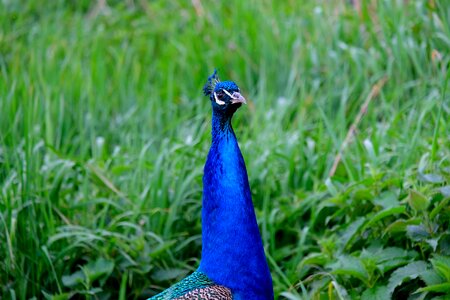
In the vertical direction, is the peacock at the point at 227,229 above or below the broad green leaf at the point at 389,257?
→ above

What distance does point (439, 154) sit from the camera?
154 inches

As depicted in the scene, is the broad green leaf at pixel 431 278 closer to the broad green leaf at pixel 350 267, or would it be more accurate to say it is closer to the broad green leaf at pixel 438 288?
the broad green leaf at pixel 438 288

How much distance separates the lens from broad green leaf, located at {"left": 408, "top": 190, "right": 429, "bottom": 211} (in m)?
3.37

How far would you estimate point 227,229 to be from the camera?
120 inches

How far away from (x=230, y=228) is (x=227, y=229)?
0.03 ft

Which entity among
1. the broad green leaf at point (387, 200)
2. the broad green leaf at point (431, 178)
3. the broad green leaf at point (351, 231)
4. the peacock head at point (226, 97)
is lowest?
the broad green leaf at point (351, 231)

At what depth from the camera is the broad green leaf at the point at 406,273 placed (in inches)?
131

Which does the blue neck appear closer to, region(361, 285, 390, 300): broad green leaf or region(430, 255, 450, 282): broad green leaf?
region(361, 285, 390, 300): broad green leaf

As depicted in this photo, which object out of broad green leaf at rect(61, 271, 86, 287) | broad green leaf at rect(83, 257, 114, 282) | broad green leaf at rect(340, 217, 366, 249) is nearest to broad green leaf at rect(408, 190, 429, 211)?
broad green leaf at rect(340, 217, 366, 249)

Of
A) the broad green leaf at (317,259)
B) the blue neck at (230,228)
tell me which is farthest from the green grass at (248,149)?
the blue neck at (230,228)

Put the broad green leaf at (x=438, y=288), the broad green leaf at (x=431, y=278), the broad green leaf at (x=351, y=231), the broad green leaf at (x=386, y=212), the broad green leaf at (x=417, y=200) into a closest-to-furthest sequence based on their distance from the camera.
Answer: the broad green leaf at (x=438, y=288), the broad green leaf at (x=431, y=278), the broad green leaf at (x=417, y=200), the broad green leaf at (x=386, y=212), the broad green leaf at (x=351, y=231)

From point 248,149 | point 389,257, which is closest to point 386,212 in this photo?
point 389,257

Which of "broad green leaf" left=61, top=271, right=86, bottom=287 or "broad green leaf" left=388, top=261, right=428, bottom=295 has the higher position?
"broad green leaf" left=388, top=261, right=428, bottom=295

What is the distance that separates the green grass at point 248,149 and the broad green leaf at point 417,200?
1 cm
